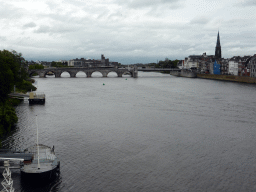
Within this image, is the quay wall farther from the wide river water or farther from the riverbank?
the wide river water

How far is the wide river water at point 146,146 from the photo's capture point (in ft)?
44.8

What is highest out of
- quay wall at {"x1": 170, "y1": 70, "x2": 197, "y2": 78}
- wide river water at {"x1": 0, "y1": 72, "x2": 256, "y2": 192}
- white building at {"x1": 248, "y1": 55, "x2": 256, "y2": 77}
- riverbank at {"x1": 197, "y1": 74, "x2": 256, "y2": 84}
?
white building at {"x1": 248, "y1": 55, "x2": 256, "y2": 77}

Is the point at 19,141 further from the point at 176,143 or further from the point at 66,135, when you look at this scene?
the point at 176,143

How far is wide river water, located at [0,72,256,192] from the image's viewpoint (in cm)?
1366

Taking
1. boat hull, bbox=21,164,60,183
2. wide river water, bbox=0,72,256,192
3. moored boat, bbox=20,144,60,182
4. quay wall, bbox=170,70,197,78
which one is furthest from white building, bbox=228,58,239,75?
boat hull, bbox=21,164,60,183

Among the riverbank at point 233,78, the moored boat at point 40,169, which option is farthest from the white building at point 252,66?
the moored boat at point 40,169

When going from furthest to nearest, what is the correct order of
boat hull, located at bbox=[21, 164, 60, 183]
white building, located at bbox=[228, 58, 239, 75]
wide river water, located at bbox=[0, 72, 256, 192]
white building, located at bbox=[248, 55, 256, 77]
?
white building, located at bbox=[228, 58, 239, 75] → white building, located at bbox=[248, 55, 256, 77] → wide river water, located at bbox=[0, 72, 256, 192] → boat hull, located at bbox=[21, 164, 60, 183]

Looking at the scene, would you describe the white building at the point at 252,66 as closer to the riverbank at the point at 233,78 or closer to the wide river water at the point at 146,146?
the riverbank at the point at 233,78

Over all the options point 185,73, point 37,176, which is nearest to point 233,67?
point 185,73

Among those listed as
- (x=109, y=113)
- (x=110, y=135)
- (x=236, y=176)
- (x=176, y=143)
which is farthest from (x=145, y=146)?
(x=109, y=113)

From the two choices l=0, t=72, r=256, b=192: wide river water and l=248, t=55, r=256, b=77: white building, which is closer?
l=0, t=72, r=256, b=192: wide river water

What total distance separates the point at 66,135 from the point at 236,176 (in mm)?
12188

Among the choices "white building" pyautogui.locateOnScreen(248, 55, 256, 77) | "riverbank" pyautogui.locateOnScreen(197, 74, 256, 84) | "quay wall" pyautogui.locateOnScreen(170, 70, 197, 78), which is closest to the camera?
"riverbank" pyautogui.locateOnScreen(197, 74, 256, 84)

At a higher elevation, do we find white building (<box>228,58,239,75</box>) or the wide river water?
white building (<box>228,58,239,75</box>)
